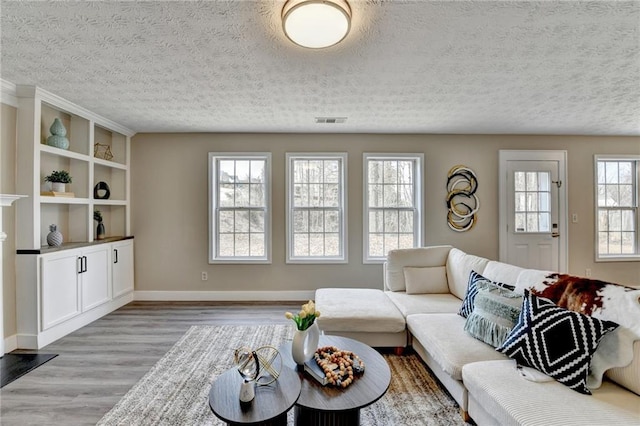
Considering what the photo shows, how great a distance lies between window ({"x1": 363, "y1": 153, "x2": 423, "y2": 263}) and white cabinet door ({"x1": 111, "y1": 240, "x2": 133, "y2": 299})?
3474mm

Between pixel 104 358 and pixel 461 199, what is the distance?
4.69m

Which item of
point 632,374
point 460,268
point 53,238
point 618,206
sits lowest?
point 632,374

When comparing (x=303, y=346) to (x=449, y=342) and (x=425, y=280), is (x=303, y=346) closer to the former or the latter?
(x=449, y=342)

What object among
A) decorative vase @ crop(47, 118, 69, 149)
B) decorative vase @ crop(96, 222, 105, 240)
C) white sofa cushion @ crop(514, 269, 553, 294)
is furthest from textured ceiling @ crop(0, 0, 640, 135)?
white sofa cushion @ crop(514, 269, 553, 294)

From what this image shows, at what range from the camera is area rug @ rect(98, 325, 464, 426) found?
1808mm

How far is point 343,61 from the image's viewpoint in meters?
2.21

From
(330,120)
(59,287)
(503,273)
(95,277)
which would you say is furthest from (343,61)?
(95,277)

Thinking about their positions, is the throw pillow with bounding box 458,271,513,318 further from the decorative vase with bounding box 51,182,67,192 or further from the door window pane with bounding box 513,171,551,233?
the decorative vase with bounding box 51,182,67,192

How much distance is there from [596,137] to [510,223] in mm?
1915

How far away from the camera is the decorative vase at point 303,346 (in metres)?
1.64

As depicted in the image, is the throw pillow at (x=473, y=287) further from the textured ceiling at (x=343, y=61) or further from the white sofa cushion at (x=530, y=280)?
the textured ceiling at (x=343, y=61)

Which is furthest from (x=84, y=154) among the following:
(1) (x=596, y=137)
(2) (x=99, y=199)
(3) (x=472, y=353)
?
(1) (x=596, y=137)

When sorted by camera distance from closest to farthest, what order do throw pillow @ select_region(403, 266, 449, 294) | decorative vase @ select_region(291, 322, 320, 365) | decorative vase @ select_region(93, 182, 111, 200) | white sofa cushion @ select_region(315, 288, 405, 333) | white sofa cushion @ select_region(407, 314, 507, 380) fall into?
decorative vase @ select_region(291, 322, 320, 365) → white sofa cushion @ select_region(407, 314, 507, 380) → white sofa cushion @ select_region(315, 288, 405, 333) → throw pillow @ select_region(403, 266, 449, 294) → decorative vase @ select_region(93, 182, 111, 200)

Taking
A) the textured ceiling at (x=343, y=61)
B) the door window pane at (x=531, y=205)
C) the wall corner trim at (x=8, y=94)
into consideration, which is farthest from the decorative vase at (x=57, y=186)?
the door window pane at (x=531, y=205)
